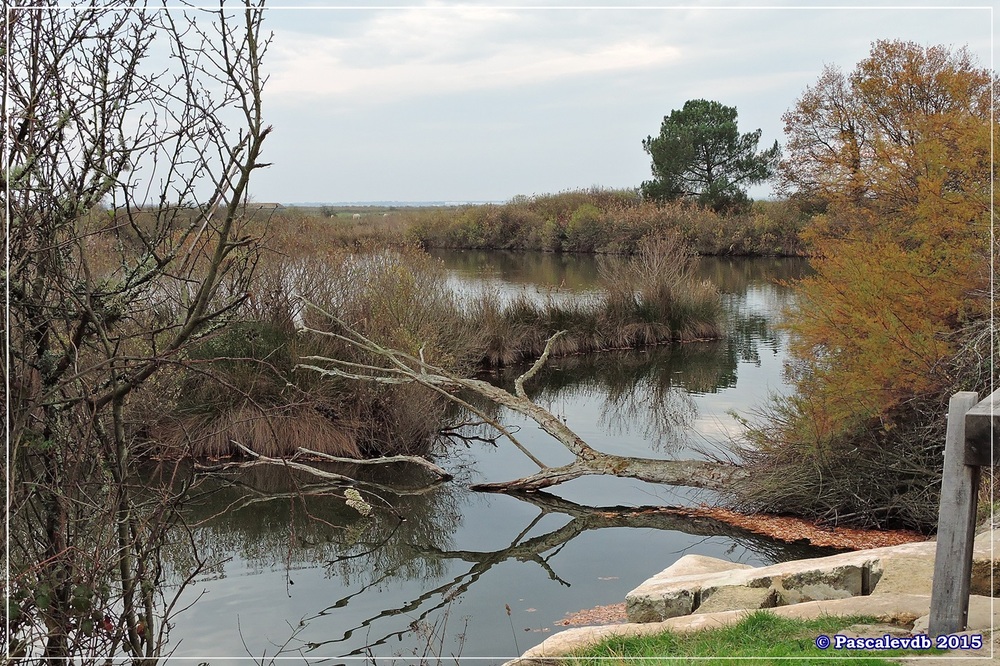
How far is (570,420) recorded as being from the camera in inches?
570

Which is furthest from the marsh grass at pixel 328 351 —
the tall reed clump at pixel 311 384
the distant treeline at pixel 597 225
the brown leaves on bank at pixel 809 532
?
the distant treeline at pixel 597 225

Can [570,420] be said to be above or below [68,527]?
below

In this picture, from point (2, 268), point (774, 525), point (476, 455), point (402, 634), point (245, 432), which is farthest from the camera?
point (476, 455)

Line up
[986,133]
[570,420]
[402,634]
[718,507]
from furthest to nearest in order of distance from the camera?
1. [570,420]
2. [718,507]
3. [986,133]
4. [402,634]

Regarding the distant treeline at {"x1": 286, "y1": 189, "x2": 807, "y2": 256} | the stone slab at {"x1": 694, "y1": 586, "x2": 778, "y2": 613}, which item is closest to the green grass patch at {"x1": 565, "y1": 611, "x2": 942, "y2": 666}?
the stone slab at {"x1": 694, "y1": 586, "x2": 778, "y2": 613}

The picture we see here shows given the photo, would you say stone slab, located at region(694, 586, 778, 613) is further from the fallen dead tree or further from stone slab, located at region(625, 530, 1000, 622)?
the fallen dead tree

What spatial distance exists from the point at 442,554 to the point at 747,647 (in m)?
5.37

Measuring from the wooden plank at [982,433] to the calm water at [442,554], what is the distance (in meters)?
2.71

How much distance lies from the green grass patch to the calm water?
98 cm

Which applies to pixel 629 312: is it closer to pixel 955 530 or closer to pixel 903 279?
pixel 903 279

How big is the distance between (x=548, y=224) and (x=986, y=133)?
3645 centimetres

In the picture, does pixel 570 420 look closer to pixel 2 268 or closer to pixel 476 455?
pixel 476 455

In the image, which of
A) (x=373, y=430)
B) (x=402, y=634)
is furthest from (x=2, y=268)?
(x=373, y=430)

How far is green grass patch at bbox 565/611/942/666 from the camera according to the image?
3.95 m
